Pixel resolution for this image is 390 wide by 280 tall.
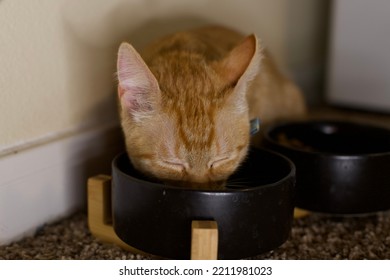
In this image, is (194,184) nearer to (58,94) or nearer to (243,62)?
(243,62)

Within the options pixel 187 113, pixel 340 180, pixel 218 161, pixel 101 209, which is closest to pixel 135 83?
pixel 187 113

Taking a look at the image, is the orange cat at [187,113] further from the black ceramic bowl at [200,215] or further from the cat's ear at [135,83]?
the black ceramic bowl at [200,215]

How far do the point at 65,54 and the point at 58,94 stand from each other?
0.13 meters

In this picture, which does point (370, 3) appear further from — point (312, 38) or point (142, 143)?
point (142, 143)

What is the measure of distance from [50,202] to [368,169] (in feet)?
3.19

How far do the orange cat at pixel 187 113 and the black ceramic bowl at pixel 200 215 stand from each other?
117 millimetres

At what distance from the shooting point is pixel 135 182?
131cm

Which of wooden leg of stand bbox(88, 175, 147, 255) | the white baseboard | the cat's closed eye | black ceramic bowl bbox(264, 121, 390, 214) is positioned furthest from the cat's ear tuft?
the white baseboard

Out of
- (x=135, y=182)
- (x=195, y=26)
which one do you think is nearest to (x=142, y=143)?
(x=135, y=182)

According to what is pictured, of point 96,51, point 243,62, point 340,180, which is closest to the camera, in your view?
point 243,62

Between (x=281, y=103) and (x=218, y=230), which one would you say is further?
(x=281, y=103)

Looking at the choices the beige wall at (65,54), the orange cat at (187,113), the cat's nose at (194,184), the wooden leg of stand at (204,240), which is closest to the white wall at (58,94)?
the beige wall at (65,54)

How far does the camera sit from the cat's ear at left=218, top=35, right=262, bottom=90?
1440 mm

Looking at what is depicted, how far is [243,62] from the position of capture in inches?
57.7
